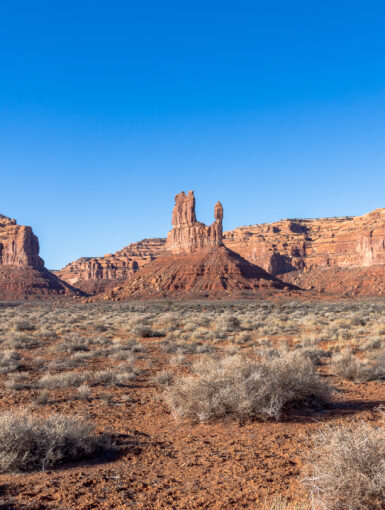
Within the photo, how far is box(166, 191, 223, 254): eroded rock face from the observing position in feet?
282

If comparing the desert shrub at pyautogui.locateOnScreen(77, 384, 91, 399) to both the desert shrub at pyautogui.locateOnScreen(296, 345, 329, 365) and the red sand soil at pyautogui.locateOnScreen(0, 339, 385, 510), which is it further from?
the desert shrub at pyautogui.locateOnScreen(296, 345, 329, 365)

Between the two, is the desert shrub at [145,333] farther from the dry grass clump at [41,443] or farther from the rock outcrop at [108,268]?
the rock outcrop at [108,268]

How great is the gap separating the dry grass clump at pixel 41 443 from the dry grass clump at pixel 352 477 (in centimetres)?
302

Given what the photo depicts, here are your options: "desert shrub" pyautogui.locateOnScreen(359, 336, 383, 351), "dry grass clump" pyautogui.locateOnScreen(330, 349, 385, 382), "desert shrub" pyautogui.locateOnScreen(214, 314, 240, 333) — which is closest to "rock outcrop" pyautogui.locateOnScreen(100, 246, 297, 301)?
"desert shrub" pyautogui.locateOnScreen(214, 314, 240, 333)

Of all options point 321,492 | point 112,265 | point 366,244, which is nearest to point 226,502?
point 321,492

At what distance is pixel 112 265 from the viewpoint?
5787 inches

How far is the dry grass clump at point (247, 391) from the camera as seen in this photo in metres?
6.50

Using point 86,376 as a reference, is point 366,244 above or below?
above

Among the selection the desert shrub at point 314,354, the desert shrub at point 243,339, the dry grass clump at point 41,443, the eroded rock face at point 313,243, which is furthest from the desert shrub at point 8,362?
the eroded rock face at point 313,243

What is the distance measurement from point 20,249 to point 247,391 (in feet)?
376

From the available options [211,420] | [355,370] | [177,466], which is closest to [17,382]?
[211,420]

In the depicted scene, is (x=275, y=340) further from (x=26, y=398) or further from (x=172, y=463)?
(x=172, y=463)

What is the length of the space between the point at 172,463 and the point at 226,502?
124 centimetres

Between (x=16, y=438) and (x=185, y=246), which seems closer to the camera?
(x=16, y=438)
